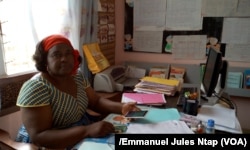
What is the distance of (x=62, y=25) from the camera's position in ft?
6.30

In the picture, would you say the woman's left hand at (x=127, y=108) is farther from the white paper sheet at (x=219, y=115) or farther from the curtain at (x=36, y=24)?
the curtain at (x=36, y=24)

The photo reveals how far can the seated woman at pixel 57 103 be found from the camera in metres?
1.15

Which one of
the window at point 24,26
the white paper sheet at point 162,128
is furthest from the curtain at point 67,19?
the white paper sheet at point 162,128

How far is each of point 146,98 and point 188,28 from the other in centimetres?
115

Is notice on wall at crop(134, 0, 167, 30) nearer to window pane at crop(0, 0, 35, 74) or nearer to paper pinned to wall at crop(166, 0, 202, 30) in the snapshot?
paper pinned to wall at crop(166, 0, 202, 30)

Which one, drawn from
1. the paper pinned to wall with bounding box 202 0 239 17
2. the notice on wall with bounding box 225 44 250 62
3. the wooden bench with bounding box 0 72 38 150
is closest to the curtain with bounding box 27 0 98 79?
the wooden bench with bounding box 0 72 38 150

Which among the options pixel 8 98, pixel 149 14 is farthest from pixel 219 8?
pixel 8 98

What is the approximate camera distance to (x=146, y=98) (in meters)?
1.71

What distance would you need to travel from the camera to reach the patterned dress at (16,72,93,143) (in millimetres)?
1210

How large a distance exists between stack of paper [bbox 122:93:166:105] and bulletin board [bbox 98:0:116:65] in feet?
2.95

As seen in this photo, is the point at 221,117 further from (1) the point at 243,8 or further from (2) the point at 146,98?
(1) the point at 243,8

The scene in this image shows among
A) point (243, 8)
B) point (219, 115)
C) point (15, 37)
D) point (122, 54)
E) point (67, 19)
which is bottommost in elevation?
point (219, 115)

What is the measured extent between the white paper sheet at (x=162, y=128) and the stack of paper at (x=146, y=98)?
35cm

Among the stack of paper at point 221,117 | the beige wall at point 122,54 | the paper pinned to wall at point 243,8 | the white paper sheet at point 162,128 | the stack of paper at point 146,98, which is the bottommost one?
the stack of paper at point 221,117
